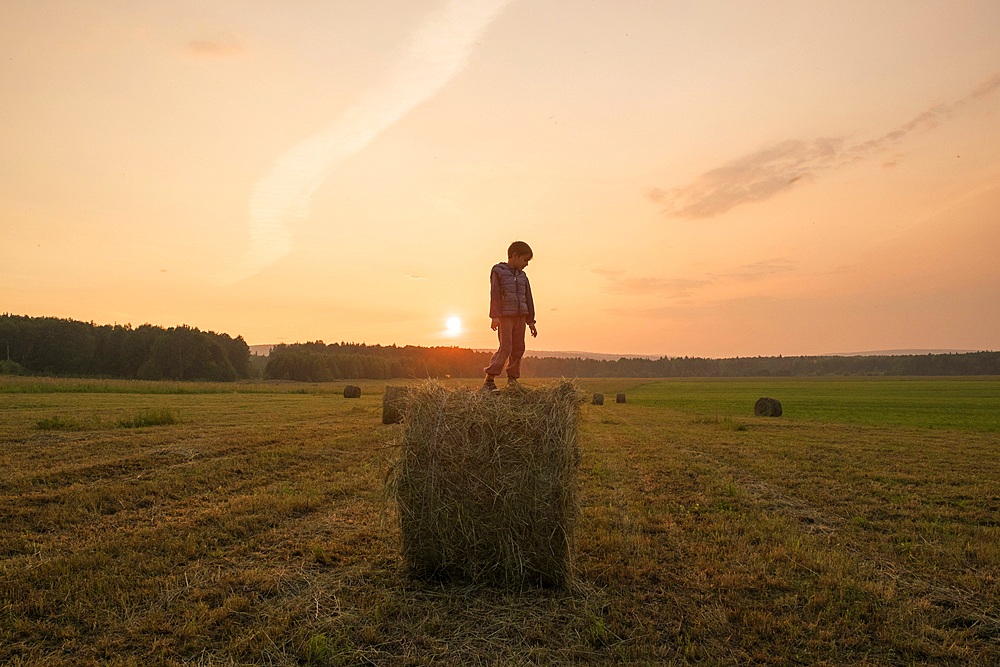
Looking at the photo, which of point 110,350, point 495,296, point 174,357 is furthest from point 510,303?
point 110,350

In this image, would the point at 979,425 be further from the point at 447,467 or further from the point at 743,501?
the point at 447,467

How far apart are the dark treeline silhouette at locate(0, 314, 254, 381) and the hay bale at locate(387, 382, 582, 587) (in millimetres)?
86516

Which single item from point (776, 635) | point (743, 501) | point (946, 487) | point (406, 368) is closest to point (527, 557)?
point (776, 635)

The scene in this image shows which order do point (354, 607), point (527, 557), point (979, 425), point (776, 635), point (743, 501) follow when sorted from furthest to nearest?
1. point (979, 425)
2. point (743, 501)
3. point (527, 557)
4. point (354, 607)
5. point (776, 635)

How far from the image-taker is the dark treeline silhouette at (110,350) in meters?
77.1

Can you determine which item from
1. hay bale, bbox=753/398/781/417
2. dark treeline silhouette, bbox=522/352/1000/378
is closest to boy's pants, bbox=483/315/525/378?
hay bale, bbox=753/398/781/417

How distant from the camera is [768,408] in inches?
1095

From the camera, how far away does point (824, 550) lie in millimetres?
5926

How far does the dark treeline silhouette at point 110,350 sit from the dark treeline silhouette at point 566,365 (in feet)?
37.4

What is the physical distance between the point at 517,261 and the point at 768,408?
24.9 meters

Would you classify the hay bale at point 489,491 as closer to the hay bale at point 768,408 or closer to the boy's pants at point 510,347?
the boy's pants at point 510,347

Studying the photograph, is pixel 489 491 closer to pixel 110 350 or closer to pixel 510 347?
pixel 510 347

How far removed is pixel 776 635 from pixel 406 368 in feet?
348

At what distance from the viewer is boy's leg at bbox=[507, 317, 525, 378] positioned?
7.81 meters
